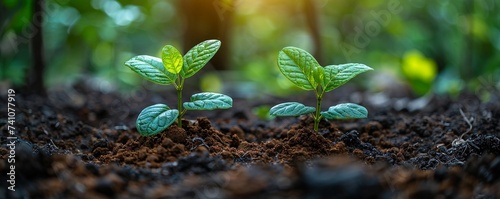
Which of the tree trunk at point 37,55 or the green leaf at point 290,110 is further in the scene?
the tree trunk at point 37,55

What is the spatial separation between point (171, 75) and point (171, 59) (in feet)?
0.20

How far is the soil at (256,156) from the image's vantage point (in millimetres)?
1012

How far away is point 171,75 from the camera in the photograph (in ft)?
5.65

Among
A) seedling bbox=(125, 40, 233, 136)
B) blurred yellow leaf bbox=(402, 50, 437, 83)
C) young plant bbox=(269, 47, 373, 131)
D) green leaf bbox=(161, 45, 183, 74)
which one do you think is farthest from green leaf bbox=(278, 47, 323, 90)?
blurred yellow leaf bbox=(402, 50, 437, 83)

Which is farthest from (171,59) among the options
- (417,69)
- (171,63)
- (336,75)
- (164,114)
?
(417,69)

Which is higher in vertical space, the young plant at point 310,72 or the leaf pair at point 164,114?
the young plant at point 310,72

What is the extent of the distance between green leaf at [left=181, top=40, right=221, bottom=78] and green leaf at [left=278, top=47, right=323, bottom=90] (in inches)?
8.9

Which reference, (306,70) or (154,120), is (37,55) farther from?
(306,70)

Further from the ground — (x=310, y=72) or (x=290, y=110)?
(x=310, y=72)

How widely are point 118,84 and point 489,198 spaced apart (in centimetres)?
364

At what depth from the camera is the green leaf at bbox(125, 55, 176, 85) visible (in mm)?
1675

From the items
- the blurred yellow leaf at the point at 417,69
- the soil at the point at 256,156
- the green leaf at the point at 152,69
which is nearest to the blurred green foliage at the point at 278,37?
the blurred yellow leaf at the point at 417,69

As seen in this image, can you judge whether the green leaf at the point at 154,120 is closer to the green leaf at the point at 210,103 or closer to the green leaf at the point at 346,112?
the green leaf at the point at 210,103

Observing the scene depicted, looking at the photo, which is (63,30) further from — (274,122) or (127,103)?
(274,122)
